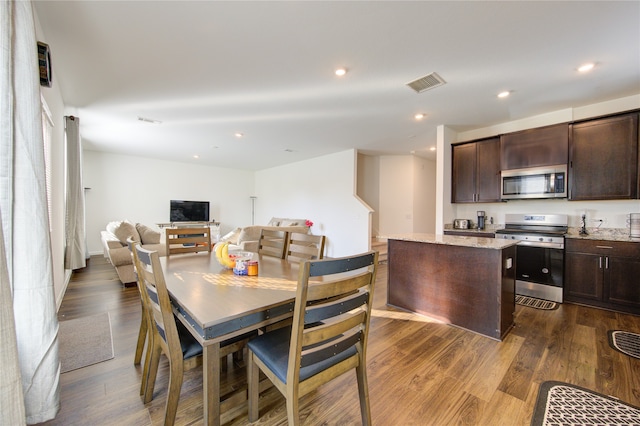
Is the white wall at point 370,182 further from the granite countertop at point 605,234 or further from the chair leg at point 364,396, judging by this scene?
the chair leg at point 364,396

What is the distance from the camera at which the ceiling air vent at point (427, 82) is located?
2.70m

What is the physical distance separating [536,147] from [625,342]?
8.17ft

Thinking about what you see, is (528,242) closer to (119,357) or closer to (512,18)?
(512,18)

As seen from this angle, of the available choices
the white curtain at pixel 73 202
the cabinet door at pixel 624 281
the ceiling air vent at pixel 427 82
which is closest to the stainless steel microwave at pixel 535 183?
the cabinet door at pixel 624 281

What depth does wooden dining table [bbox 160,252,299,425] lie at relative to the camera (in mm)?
Result: 1141

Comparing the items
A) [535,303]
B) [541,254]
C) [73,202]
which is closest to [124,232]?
[73,202]

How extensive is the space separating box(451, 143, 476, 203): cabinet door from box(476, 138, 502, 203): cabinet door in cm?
7

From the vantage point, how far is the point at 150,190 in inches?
283

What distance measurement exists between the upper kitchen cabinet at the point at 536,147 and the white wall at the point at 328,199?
8.55 feet

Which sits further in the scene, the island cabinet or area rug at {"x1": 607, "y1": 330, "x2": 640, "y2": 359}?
the island cabinet

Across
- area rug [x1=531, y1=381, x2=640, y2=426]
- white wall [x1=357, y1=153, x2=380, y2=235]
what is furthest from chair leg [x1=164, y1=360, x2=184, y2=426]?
white wall [x1=357, y1=153, x2=380, y2=235]

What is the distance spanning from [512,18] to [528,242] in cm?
286

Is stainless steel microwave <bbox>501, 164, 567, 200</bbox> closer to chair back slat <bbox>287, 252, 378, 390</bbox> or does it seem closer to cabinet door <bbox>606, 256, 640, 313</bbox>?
cabinet door <bbox>606, 256, 640, 313</bbox>

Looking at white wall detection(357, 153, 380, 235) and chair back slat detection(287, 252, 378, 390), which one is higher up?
white wall detection(357, 153, 380, 235)
